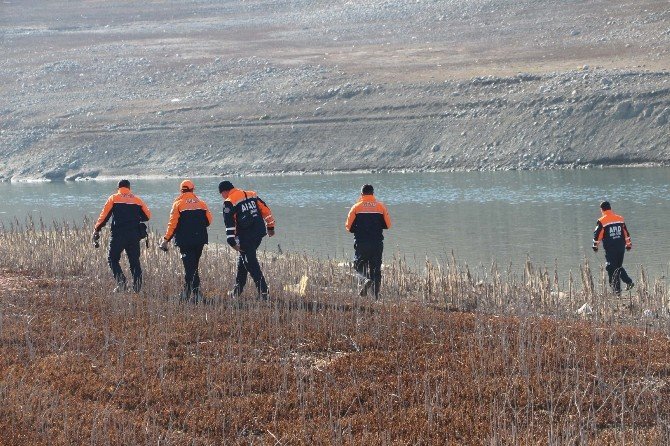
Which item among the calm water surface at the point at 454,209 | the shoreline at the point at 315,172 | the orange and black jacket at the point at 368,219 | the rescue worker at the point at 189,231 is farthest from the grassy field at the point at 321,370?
the shoreline at the point at 315,172

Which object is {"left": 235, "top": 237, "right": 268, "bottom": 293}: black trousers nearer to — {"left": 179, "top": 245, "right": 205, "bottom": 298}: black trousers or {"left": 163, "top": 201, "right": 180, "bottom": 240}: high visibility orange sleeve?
{"left": 179, "top": 245, "right": 205, "bottom": 298}: black trousers

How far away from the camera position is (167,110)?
73125 mm

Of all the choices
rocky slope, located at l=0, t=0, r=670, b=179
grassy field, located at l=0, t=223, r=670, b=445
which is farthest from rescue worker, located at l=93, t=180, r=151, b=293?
rocky slope, located at l=0, t=0, r=670, b=179

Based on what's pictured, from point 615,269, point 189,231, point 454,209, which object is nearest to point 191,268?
point 189,231

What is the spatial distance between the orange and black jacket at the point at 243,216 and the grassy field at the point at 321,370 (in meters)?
0.94

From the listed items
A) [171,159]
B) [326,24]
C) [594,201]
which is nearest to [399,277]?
[594,201]

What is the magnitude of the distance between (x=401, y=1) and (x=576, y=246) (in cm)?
8446

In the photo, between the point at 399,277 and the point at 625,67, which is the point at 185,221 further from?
the point at 625,67

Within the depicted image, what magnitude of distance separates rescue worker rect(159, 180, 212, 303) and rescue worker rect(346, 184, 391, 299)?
7.02 ft

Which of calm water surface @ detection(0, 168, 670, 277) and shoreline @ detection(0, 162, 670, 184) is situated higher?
shoreline @ detection(0, 162, 670, 184)

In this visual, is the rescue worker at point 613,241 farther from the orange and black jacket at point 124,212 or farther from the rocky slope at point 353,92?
the rocky slope at point 353,92

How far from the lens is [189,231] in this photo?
15.2 meters

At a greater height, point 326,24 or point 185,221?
point 326,24

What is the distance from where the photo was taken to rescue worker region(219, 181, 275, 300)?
14.9 metres
